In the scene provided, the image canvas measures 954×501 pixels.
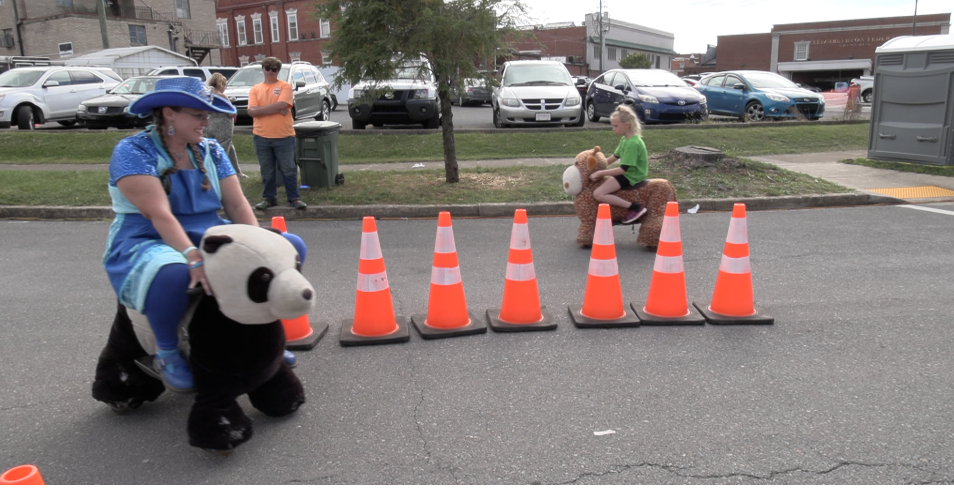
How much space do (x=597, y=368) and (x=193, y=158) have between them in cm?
251

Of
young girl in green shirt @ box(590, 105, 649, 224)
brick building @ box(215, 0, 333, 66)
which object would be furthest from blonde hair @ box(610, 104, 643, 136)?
brick building @ box(215, 0, 333, 66)

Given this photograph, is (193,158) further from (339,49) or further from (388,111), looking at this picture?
(388,111)

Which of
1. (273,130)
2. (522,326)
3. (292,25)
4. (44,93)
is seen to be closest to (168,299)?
(522,326)

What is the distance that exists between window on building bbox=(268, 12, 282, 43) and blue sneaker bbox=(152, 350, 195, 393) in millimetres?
57226

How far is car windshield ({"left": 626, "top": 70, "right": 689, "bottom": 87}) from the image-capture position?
55.8 feet

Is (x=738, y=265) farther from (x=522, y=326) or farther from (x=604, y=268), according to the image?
(x=522, y=326)

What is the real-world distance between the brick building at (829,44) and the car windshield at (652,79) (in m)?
46.0

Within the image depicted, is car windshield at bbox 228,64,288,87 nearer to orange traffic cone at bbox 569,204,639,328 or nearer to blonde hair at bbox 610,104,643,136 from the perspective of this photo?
blonde hair at bbox 610,104,643,136

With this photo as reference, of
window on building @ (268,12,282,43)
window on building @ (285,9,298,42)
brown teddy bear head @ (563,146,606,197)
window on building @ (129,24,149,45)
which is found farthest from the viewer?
window on building @ (268,12,282,43)

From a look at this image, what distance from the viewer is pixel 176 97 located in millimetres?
3207

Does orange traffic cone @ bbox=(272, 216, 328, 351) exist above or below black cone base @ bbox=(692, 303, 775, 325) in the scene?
above

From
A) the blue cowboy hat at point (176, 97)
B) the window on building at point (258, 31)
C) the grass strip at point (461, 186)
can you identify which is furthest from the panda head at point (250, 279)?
the window on building at point (258, 31)

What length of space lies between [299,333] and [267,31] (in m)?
57.4

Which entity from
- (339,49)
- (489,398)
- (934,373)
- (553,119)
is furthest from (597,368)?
(553,119)
